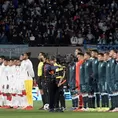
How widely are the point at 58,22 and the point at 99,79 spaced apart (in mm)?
17962

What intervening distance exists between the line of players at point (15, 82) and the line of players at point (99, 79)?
274 cm

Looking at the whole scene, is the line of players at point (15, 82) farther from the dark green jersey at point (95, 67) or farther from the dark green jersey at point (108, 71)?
the dark green jersey at point (108, 71)

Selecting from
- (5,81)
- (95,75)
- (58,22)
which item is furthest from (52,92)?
(58,22)

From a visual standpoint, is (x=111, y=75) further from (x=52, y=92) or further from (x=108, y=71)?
(x=52, y=92)

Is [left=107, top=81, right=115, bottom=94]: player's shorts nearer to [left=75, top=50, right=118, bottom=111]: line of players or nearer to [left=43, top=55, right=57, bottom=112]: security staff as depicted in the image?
[left=75, top=50, right=118, bottom=111]: line of players

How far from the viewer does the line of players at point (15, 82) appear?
23734 millimetres

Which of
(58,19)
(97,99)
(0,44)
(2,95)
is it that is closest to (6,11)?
(58,19)

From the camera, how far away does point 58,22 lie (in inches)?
1534

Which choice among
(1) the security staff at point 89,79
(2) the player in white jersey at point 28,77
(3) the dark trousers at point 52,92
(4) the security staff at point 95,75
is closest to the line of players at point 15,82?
(2) the player in white jersey at point 28,77

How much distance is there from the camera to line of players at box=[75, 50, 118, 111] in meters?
20.8

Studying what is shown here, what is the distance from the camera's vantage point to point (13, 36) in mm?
37062

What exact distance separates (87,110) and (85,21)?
18.9 meters

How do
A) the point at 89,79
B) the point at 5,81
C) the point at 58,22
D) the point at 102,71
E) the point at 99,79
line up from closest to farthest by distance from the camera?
the point at 102,71 → the point at 99,79 → the point at 89,79 → the point at 5,81 → the point at 58,22

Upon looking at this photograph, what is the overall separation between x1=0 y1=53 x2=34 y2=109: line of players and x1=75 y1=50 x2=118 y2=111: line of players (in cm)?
274
